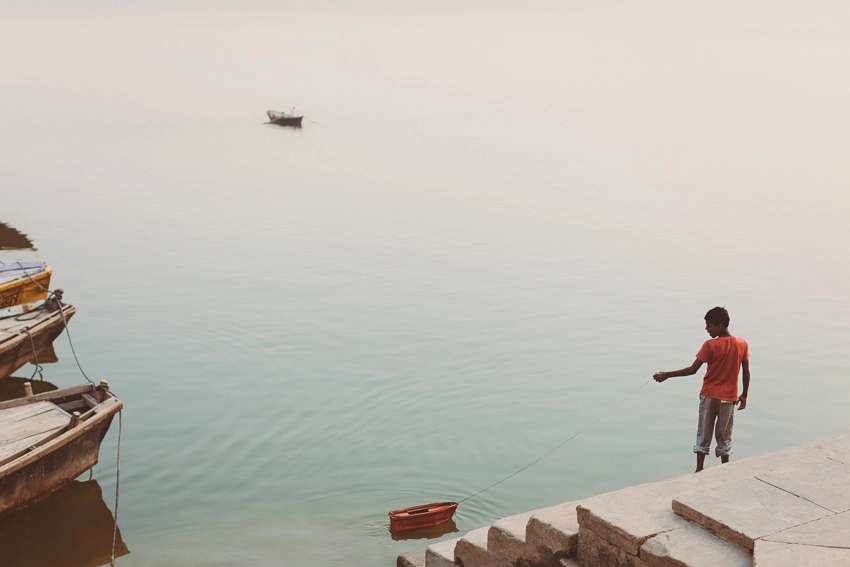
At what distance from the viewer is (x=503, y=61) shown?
503 feet

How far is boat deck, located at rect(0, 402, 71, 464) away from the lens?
1002 centimetres

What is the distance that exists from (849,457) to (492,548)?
266cm

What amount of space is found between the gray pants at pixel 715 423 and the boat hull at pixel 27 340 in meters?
10.0

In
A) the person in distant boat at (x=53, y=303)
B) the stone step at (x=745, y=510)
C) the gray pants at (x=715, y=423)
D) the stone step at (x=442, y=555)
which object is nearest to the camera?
the stone step at (x=745, y=510)

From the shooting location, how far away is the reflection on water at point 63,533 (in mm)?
9953

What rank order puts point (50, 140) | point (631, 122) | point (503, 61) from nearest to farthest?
point (50, 140), point (631, 122), point (503, 61)

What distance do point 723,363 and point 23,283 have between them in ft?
42.2

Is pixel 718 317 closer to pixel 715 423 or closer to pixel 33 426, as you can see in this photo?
pixel 715 423

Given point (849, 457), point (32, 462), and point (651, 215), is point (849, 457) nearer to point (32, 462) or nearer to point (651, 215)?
point (32, 462)

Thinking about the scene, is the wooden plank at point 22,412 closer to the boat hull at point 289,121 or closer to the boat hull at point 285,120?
the boat hull at point 285,120

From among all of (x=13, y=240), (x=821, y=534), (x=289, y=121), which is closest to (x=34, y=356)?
(x=13, y=240)

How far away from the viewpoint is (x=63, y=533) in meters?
10.4

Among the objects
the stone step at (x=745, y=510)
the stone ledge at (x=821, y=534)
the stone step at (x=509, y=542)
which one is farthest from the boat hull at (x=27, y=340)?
the stone ledge at (x=821, y=534)

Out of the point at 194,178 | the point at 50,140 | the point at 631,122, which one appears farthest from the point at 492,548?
the point at 631,122
